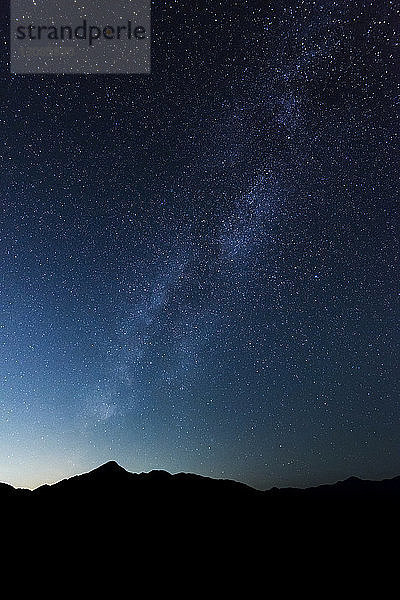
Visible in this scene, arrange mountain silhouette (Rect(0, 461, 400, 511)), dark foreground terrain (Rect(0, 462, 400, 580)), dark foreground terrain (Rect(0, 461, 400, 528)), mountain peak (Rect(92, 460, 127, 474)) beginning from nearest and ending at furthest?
dark foreground terrain (Rect(0, 462, 400, 580)) < dark foreground terrain (Rect(0, 461, 400, 528)) < mountain silhouette (Rect(0, 461, 400, 511)) < mountain peak (Rect(92, 460, 127, 474))

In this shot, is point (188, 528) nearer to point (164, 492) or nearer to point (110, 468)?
point (164, 492)

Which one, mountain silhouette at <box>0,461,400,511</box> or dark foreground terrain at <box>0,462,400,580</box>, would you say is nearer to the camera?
dark foreground terrain at <box>0,462,400,580</box>

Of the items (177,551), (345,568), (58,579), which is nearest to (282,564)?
(345,568)

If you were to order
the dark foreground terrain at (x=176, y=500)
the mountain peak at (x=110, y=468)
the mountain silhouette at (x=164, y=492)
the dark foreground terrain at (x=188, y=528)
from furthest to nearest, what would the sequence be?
the mountain peak at (x=110, y=468) → the mountain silhouette at (x=164, y=492) → the dark foreground terrain at (x=176, y=500) → the dark foreground terrain at (x=188, y=528)

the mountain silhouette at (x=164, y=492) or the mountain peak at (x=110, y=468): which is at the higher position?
A: the mountain peak at (x=110, y=468)

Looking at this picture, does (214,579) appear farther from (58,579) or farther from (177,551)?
(58,579)

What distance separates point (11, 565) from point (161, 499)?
94.1 feet

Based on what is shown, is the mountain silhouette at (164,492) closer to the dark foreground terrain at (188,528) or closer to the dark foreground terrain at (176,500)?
the dark foreground terrain at (176,500)

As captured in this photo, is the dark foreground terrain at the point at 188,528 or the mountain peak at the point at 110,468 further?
the mountain peak at the point at 110,468

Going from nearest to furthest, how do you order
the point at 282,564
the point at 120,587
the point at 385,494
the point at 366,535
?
the point at 120,587 → the point at 282,564 → the point at 366,535 → the point at 385,494

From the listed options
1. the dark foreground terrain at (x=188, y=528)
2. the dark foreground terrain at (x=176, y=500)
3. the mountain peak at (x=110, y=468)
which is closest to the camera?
the dark foreground terrain at (x=188, y=528)

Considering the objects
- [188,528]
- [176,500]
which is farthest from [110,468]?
[188,528]

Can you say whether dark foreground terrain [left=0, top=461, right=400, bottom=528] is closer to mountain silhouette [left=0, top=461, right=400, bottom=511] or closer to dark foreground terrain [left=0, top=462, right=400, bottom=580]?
mountain silhouette [left=0, top=461, right=400, bottom=511]

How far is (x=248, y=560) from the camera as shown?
37469 millimetres
